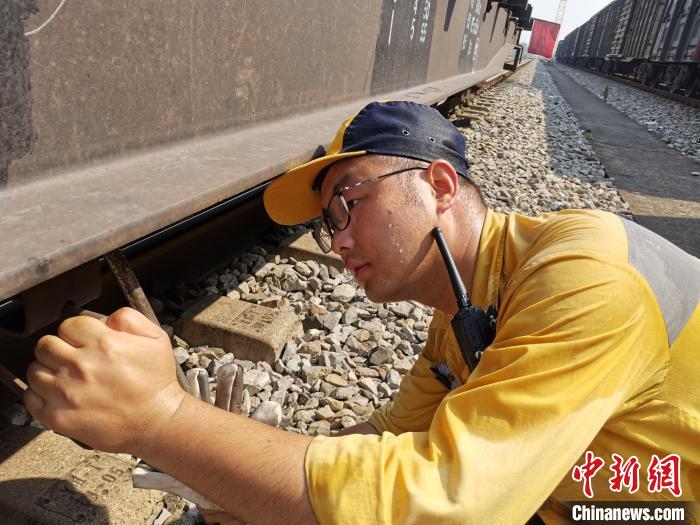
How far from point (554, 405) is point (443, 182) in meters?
0.82

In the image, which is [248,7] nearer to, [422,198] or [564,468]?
[422,198]

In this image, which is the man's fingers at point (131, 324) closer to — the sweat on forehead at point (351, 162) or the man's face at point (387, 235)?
the man's face at point (387, 235)

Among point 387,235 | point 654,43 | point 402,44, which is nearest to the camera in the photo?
point 387,235

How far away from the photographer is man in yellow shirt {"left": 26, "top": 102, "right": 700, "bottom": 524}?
3.36 feet

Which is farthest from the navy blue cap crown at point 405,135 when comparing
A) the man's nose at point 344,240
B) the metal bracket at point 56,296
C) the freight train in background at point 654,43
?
the freight train in background at point 654,43

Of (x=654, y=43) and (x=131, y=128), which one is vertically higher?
(x=654, y=43)

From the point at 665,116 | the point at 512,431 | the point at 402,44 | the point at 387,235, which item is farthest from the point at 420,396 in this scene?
the point at 665,116

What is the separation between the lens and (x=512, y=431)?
1.03 metres

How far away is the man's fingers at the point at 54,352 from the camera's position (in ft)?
3.51

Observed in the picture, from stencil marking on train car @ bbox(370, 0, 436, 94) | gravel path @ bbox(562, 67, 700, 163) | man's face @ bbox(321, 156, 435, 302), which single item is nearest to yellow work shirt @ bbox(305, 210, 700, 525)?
man's face @ bbox(321, 156, 435, 302)

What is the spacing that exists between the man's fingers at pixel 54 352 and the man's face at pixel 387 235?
2.61 ft

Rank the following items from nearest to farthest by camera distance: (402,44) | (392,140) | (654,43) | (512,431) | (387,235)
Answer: (512,431) → (387,235) → (392,140) → (402,44) → (654,43)

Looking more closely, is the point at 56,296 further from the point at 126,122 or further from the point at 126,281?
the point at 126,122

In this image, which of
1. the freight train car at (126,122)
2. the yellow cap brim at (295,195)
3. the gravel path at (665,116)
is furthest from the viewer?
the gravel path at (665,116)
